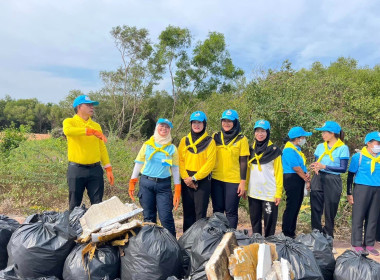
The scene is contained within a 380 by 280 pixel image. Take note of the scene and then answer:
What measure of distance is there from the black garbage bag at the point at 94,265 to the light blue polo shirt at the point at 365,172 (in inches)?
121

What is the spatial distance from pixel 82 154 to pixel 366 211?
142 inches

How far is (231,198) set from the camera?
3.55m

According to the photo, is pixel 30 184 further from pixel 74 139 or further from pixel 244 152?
pixel 244 152

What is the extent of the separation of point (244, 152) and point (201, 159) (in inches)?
20.2

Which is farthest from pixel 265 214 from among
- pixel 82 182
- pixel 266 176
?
pixel 82 182

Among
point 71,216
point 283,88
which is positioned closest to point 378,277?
point 71,216

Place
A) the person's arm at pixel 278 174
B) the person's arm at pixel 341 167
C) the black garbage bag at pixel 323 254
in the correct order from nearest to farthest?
the black garbage bag at pixel 323 254, the person's arm at pixel 278 174, the person's arm at pixel 341 167

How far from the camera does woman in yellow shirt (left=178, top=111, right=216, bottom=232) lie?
3.44 meters

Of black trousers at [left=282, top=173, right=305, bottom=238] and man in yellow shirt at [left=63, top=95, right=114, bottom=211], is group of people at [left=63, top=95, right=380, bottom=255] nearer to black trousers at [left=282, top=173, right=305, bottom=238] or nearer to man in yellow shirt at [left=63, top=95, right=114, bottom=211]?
man in yellow shirt at [left=63, top=95, right=114, bottom=211]

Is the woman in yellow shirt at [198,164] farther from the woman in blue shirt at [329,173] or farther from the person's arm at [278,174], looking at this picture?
the woman in blue shirt at [329,173]

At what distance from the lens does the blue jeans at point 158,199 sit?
11.0 ft

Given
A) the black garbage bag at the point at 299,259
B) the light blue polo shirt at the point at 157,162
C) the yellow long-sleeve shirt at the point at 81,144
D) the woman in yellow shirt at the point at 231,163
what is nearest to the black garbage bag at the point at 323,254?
the black garbage bag at the point at 299,259

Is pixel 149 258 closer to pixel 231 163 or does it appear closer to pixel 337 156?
pixel 231 163

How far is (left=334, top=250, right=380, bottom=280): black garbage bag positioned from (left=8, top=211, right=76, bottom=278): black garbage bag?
2.16m
